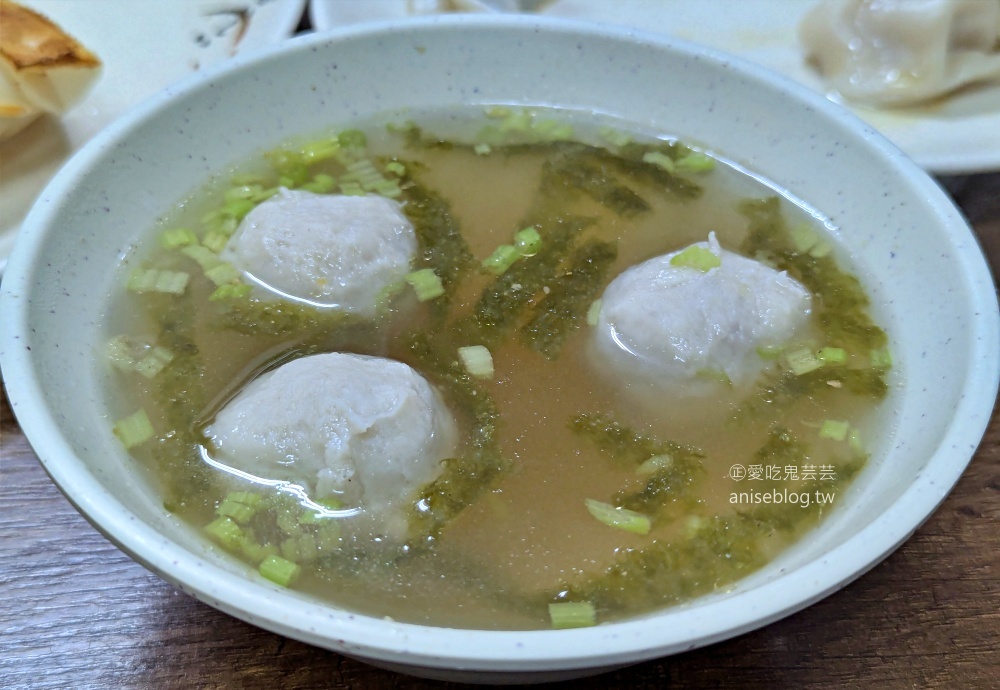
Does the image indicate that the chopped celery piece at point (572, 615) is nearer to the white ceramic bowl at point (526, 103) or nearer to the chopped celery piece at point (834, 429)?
the white ceramic bowl at point (526, 103)

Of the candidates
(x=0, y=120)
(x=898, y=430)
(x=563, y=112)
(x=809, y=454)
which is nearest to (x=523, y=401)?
(x=809, y=454)

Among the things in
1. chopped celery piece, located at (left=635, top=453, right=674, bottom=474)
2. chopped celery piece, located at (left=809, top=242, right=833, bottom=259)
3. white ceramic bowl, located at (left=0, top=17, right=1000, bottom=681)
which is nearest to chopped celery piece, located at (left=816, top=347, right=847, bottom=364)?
white ceramic bowl, located at (left=0, top=17, right=1000, bottom=681)

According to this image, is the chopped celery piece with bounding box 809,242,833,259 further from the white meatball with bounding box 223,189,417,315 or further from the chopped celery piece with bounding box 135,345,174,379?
the chopped celery piece with bounding box 135,345,174,379

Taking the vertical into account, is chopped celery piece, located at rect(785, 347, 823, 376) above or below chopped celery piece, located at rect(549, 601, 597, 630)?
above

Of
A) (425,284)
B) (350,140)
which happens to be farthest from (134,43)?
(425,284)

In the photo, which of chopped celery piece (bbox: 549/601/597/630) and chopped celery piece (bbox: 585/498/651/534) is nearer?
chopped celery piece (bbox: 549/601/597/630)

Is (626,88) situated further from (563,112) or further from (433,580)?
(433,580)
